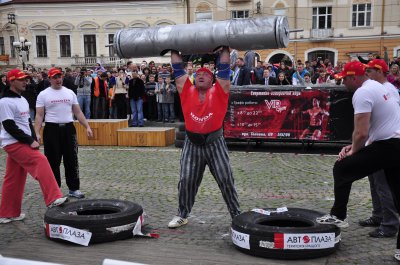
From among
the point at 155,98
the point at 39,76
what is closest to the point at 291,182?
the point at 155,98

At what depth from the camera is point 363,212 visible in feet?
20.6

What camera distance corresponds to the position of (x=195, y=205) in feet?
22.4

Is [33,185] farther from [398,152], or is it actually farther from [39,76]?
[39,76]

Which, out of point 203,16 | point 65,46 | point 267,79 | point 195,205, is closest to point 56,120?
point 195,205

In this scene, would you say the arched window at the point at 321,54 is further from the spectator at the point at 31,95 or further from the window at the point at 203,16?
the spectator at the point at 31,95

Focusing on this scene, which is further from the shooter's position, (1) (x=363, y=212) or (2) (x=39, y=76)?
(2) (x=39, y=76)

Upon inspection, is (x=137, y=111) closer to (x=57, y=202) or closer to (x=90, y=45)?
(x=57, y=202)

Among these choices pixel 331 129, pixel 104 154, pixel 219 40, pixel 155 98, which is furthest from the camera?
pixel 155 98

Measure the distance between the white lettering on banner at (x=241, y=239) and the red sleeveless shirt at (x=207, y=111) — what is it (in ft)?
3.97

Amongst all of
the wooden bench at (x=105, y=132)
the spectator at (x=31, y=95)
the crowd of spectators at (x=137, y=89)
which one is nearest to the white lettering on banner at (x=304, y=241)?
the wooden bench at (x=105, y=132)

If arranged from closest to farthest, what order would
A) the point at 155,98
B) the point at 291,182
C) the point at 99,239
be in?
1. the point at 99,239
2. the point at 291,182
3. the point at 155,98

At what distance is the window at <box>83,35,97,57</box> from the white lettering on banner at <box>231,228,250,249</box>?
48.0 metres

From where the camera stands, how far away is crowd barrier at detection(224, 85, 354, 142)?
10695 millimetres

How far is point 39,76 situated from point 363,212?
47.9 ft
